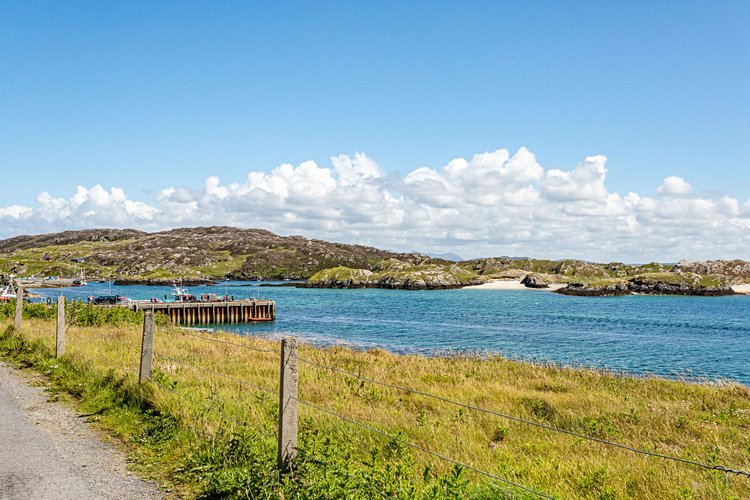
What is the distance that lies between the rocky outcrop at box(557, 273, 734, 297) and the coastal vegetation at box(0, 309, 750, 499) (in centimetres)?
12847

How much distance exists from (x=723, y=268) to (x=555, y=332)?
152 metres

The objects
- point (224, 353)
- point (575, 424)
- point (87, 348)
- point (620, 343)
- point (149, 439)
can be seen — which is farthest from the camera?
point (620, 343)

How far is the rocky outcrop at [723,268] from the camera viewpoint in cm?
17038

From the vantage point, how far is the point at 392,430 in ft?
31.3

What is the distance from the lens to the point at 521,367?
2453cm

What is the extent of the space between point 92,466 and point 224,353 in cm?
1398

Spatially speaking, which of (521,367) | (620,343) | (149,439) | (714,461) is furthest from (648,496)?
(620,343)

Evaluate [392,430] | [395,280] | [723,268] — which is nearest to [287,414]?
[392,430]

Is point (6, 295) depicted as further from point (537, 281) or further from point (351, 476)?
point (537, 281)

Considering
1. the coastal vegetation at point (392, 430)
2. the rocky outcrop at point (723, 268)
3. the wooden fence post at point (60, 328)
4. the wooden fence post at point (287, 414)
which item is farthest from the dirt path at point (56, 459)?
the rocky outcrop at point (723, 268)

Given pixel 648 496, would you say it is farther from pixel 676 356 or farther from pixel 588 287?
pixel 588 287

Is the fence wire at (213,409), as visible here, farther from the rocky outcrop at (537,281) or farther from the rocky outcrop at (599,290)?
the rocky outcrop at (537,281)

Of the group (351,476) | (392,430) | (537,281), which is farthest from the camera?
(537,281)

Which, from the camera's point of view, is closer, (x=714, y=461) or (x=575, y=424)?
(x=714, y=461)
